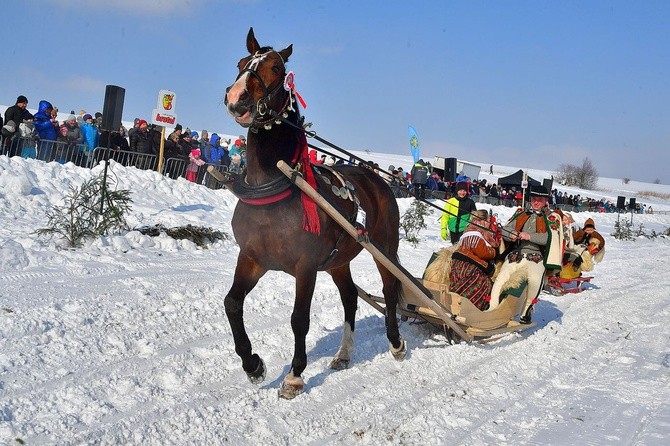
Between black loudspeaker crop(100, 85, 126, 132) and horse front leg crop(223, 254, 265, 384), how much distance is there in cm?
727

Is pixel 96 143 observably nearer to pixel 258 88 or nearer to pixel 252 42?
pixel 252 42

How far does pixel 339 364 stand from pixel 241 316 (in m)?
1.17

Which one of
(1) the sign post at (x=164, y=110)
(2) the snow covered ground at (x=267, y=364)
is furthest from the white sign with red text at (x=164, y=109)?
(2) the snow covered ground at (x=267, y=364)

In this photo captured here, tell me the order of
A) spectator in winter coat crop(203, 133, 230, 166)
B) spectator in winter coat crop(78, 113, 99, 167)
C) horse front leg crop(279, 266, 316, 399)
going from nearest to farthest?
horse front leg crop(279, 266, 316, 399) < spectator in winter coat crop(78, 113, 99, 167) < spectator in winter coat crop(203, 133, 230, 166)

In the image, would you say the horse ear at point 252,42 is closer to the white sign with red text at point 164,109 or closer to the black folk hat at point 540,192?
the black folk hat at point 540,192

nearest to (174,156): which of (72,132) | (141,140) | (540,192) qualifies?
(141,140)

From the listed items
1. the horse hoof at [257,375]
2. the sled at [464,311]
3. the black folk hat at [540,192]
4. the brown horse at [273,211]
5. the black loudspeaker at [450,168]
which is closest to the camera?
the brown horse at [273,211]

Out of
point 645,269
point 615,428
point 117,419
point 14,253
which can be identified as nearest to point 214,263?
point 14,253

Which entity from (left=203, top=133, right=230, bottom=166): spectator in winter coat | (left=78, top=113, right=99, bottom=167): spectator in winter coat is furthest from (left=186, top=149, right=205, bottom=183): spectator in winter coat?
(left=78, top=113, right=99, bottom=167): spectator in winter coat

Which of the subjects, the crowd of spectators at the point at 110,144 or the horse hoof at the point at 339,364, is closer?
the horse hoof at the point at 339,364

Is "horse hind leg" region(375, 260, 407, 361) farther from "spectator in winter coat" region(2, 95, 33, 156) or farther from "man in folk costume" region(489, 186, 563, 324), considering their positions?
"spectator in winter coat" region(2, 95, 33, 156)

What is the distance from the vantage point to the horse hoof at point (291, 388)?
4.74 metres

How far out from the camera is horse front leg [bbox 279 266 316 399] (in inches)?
189

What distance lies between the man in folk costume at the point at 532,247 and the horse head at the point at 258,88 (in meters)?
3.89
